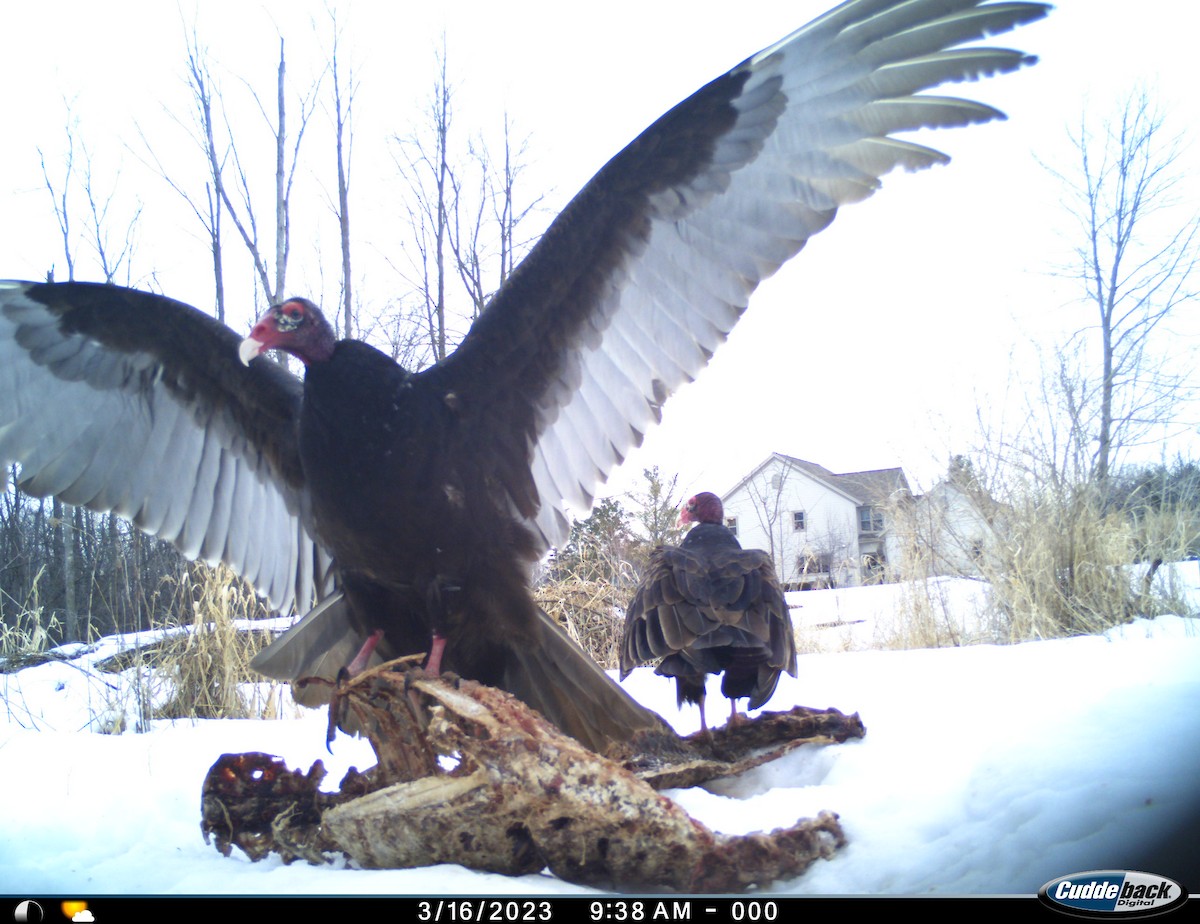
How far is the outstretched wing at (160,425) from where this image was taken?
1985mm

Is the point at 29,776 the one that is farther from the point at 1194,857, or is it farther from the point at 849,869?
the point at 1194,857

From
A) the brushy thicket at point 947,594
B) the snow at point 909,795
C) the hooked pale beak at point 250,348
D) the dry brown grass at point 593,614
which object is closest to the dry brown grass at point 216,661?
A: the brushy thicket at point 947,594

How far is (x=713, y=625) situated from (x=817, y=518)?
384 centimetres

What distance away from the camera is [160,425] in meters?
2.14

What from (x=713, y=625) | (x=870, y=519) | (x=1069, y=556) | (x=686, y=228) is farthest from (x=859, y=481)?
(x=686, y=228)

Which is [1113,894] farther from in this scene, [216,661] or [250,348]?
[216,661]

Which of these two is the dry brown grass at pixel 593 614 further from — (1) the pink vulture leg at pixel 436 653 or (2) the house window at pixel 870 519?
(1) the pink vulture leg at pixel 436 653

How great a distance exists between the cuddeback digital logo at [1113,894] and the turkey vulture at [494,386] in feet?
2.80

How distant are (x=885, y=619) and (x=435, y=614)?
329 centimetres

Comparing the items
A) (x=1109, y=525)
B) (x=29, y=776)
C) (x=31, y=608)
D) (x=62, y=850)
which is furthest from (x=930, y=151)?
(x=31, y=608)

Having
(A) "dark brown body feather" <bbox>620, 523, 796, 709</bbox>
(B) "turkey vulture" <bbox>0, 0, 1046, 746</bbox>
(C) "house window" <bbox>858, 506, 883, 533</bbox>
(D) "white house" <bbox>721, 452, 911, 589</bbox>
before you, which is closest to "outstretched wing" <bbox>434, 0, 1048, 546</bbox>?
(B) "turkey vulture" <bbox>0, 0, 1046, 746</bbox>

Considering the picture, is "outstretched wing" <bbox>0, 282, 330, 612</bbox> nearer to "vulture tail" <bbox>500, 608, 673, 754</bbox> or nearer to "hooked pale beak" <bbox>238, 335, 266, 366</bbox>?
"hooked pale beak" <bbox>238, 335, 266, 366</bbox>

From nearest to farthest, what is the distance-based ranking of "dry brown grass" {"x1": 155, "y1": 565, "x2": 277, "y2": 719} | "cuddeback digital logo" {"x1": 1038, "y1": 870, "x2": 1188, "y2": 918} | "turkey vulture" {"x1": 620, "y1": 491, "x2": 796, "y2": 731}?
"cuddeback digital logo" {"x1": 1038, "y1": 870, "x2": 1188, "y2": 918} → "turkey vulture" {"x1": 620, "y1": 491, "x2": 796, "y2": 731} → "dry brown grass" {"x1": 155, "y1": 565, "x2": 277, "y2": 719}

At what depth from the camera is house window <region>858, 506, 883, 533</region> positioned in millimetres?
5187
